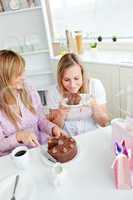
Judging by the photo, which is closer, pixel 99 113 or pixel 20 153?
pixel 20 153

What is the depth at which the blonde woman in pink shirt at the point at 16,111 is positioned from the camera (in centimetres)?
129

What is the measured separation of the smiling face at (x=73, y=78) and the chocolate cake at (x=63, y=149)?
0.49m

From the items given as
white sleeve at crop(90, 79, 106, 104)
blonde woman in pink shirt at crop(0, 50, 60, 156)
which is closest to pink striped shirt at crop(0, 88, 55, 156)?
blonde woman in pink shirt at crop(0, 50, 60, 156)

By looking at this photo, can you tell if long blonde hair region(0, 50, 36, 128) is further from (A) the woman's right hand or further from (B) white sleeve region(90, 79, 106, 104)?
(B) white sleeve region(90, 79, 106, 104)

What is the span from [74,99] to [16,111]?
14.7 inches

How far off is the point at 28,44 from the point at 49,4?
19.2 inches

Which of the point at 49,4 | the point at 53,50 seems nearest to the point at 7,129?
the point at 53,50

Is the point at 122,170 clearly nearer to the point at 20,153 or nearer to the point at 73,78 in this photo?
the point at 20,153

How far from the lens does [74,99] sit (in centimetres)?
153

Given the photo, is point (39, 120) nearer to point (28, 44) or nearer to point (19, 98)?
point (19, 98)

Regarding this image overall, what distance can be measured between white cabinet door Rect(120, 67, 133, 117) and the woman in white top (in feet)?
0.87

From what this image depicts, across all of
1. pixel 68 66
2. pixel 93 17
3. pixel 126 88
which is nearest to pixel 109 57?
pixel 126 88

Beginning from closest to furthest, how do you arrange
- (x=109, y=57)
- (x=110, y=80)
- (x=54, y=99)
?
(x=54, y=99) < (x=110, y=80) < (x=109, y=57)

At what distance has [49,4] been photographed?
2.59 metres
